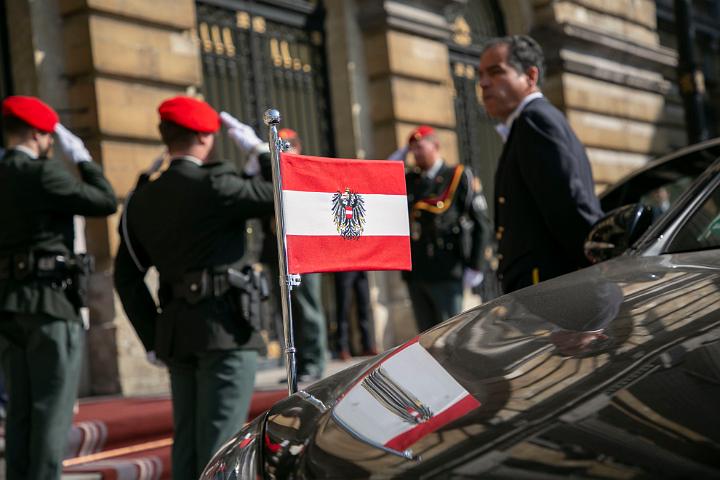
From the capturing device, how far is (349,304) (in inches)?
361

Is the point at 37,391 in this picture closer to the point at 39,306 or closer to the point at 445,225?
the point at 39,306

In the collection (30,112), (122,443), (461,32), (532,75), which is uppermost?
(461,32)

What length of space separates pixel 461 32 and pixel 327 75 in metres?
2.64

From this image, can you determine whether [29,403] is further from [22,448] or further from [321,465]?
[321,465]

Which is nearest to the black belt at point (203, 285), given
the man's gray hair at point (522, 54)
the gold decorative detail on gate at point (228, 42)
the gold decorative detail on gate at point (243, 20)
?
the man's gray hair at point (522, 54)

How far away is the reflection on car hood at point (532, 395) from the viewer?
1.41 metres

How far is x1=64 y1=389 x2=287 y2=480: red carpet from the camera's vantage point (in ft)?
16.8

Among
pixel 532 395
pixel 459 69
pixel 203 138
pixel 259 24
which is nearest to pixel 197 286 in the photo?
pixel 203 138

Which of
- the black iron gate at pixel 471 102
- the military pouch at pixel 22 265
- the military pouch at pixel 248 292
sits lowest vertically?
the military pouch at pixel 248 292

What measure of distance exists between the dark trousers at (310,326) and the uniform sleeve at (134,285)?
288 centimetres

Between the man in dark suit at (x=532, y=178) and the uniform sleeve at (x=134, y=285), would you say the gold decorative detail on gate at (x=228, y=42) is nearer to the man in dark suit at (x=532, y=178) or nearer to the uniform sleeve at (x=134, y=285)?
the uniform sleeve at (x=134, y=285)

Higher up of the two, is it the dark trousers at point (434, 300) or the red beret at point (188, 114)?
the red beret at point (188, 114)

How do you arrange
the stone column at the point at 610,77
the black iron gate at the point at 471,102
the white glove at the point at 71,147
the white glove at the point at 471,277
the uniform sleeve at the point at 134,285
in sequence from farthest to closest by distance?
the stone column at the point at 610,77
the black iron gate at the point at 471,102
the white glove at the point at 471,277
the white glove at the point at 71,147
the uniform sleeve at the point at 134,285

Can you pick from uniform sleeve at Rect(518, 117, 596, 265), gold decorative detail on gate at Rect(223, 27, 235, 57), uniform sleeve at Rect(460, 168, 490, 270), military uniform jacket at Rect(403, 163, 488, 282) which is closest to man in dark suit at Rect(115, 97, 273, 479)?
uniform sleeve at Rect(518, 117, 596, 265)
